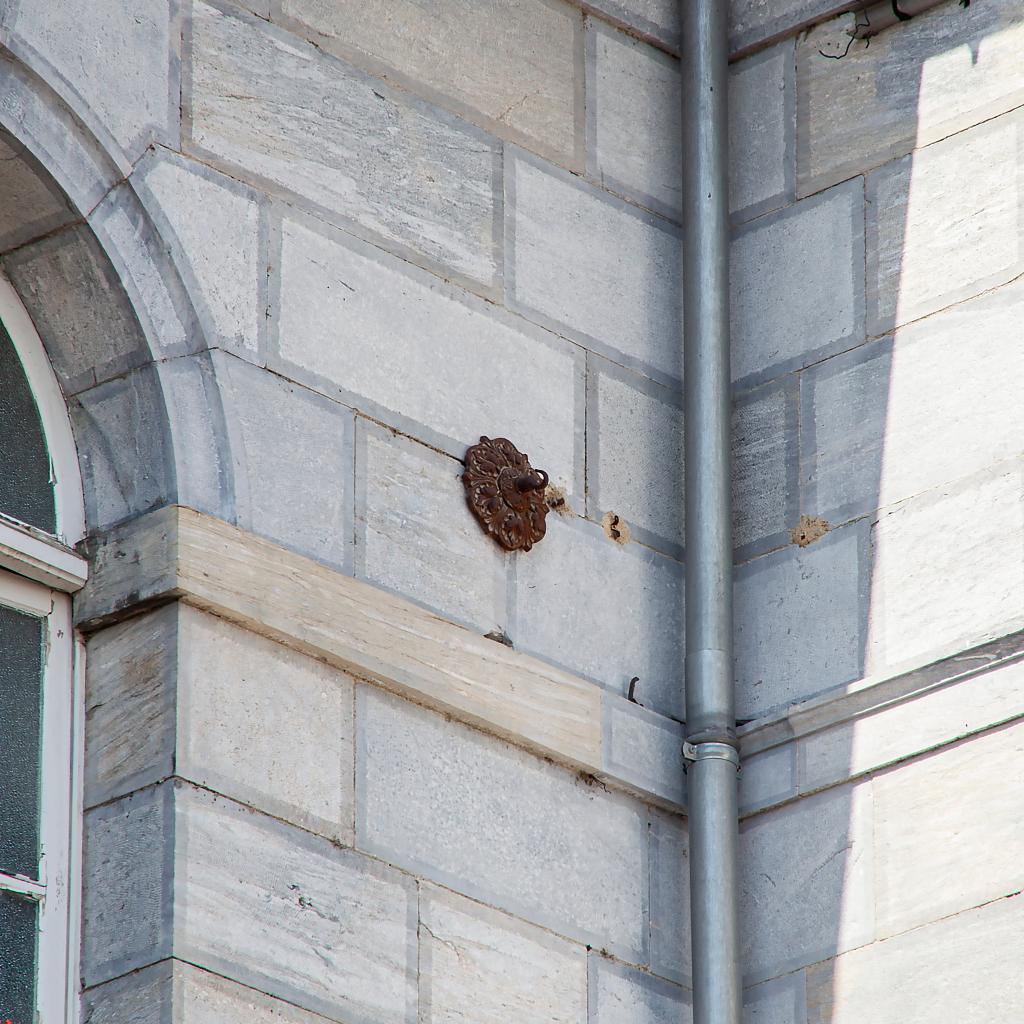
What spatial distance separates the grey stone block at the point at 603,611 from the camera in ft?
18.4

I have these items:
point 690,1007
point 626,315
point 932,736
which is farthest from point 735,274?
point 690,1007

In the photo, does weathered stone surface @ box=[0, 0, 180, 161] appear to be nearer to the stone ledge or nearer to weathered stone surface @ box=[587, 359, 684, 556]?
the stone ledge

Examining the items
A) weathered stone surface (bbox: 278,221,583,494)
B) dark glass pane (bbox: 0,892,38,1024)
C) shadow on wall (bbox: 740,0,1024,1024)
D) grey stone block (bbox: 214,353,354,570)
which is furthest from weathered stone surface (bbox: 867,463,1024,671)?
dark glass pane (bbox: 0,892,38,1024)

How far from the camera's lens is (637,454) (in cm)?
601

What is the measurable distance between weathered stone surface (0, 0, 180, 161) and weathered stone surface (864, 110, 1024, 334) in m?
1.74

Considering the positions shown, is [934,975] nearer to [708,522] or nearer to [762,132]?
[708,522]

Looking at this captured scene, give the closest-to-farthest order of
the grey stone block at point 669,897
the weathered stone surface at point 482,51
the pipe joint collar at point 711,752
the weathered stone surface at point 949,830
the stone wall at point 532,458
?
the stone wall at point 532,458 < the weathered stone surface at point 949,830 < the grey stone block at point 669,897 < the pipe joint collar at point 711,752 < the weathered stone surface at point 482,51

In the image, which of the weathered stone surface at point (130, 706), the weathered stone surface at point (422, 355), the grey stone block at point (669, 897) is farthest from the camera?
the grey stone block at point (669, 897)

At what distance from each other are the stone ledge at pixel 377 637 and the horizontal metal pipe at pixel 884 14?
6.00 feet

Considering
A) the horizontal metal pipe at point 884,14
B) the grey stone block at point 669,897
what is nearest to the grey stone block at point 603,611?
the grey stone block at point 669,897

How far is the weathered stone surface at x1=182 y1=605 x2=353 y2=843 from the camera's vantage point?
4840 mm

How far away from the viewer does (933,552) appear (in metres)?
5.62

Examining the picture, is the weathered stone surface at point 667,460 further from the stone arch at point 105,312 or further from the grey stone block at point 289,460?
the stone arch at point 105,312

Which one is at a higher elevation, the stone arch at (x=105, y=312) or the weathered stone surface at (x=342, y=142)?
the weathered stone surface at (x=342, y=142)
